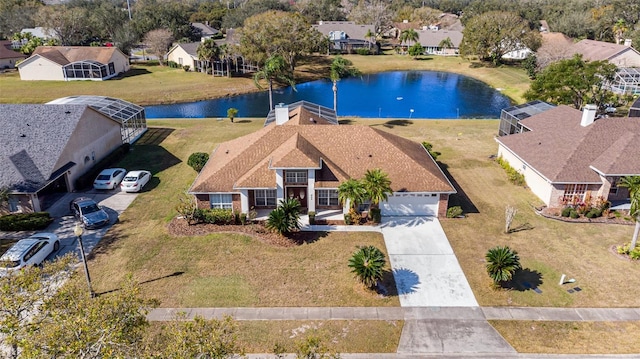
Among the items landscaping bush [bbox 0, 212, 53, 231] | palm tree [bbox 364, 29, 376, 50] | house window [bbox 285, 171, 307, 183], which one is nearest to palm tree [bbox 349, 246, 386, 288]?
house window [bbox 285, 171, 307, 183]

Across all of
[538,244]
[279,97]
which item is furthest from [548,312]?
[279,97]

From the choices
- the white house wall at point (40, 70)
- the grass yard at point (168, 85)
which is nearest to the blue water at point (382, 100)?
the grass yard at point (168, 85)

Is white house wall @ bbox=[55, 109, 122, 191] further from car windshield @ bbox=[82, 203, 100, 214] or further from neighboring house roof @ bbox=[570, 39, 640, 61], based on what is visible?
neighboring house roof @ bbox=[570, 39, 640, 61]

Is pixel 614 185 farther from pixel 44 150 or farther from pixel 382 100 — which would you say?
pixel 382 100

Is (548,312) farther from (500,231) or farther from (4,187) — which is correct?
(4,187)

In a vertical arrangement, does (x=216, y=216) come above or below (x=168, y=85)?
below

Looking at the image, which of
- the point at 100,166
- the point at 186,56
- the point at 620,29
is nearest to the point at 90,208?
the point at 100,166
